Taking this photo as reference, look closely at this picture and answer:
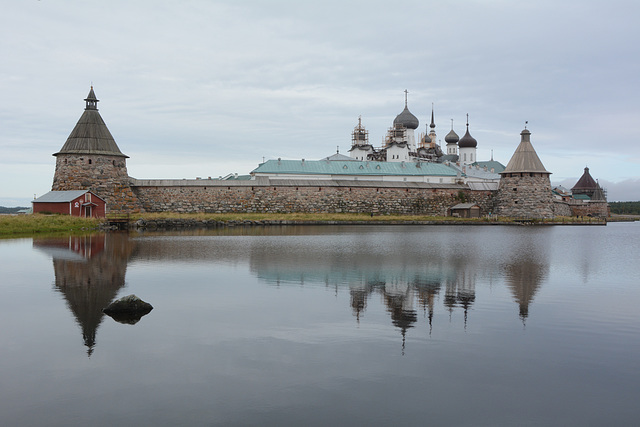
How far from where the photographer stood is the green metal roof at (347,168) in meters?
44.9

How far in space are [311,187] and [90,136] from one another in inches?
598

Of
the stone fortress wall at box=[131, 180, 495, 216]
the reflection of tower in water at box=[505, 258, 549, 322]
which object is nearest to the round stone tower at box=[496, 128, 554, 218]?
the stone fortress wall at box=[131, 180, 495, 216]

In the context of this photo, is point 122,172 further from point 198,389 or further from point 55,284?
point 198,389

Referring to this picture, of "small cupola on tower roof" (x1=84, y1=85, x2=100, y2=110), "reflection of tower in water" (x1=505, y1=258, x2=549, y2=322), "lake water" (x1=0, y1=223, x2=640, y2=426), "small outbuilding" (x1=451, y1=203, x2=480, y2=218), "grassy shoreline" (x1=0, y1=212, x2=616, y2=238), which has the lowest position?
"lake water" (x1=0, y1=223, x2=640, y2=426)

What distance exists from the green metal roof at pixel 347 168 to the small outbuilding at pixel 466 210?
277 inches

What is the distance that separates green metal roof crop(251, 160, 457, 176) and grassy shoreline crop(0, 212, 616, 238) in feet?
26.5

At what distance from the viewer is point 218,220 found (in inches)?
1284

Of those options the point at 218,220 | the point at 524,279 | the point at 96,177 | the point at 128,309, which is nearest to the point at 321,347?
the point at 128,309

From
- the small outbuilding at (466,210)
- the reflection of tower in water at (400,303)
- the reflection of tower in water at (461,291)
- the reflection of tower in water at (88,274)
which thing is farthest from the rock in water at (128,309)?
the small outbuilding at (466,210)

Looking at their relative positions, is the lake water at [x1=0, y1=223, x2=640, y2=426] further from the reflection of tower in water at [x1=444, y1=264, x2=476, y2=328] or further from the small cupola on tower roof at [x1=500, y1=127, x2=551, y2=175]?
the small cupola on tower roof at [x1=500, y1=127, x2=551, y2=175]

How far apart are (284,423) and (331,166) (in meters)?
42.5

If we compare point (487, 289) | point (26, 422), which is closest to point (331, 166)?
point (487, 289)

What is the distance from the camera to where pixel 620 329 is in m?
7.12

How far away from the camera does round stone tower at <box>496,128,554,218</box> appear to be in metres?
40.3
